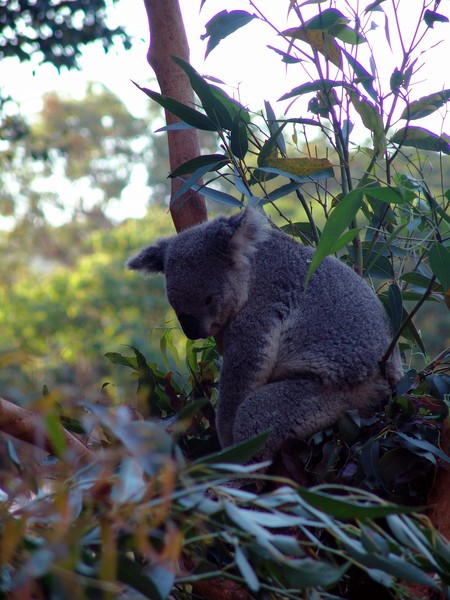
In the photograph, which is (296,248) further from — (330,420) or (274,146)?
(330,420)

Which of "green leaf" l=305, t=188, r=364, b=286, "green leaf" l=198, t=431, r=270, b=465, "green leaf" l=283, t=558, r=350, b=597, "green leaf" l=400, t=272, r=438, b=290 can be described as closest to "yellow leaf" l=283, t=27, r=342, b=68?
"green leaf" l=400, t=272, r=438, b=290

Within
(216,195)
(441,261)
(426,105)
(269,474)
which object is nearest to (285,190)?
(216,195)

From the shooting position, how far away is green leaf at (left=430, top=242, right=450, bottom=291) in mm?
1685

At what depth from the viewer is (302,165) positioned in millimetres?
1980

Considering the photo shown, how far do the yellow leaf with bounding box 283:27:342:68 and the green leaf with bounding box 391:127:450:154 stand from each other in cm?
28

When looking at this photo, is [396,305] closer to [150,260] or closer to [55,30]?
[150,260]

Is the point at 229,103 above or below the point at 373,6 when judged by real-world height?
below

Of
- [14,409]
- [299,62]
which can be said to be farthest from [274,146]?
[14,409]

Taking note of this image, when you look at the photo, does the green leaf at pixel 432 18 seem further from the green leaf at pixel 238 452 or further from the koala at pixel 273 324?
the green leaf at pixel 238 452

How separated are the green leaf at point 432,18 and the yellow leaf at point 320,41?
→ 276 mm

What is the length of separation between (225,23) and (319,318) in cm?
92

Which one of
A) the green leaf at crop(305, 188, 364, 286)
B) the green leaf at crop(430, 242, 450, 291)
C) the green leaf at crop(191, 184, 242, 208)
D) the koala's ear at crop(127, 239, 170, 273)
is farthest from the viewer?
the koala's ear at crop(127, 239, 170, 273)

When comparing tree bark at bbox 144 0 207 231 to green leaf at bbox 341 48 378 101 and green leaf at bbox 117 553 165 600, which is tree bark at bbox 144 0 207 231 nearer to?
green leaf at bbox 341 48 378 101

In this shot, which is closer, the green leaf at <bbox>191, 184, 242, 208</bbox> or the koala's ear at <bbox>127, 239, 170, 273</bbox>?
the green leaf at <bbox>191, 184, 242, 208</bbox>
